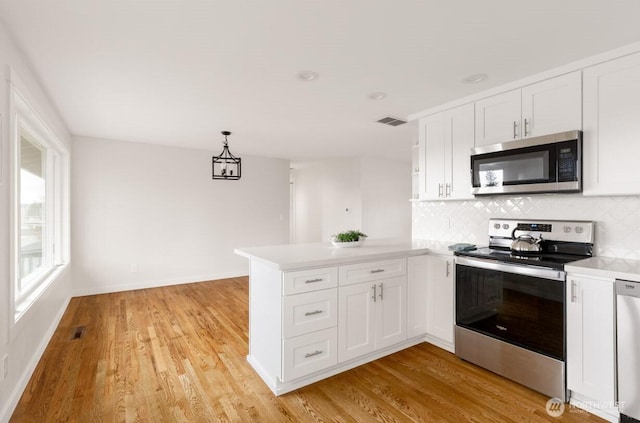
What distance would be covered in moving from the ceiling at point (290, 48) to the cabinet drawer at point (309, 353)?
1.94m

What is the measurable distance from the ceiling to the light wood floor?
2277 millimetres

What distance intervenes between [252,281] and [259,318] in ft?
0.97

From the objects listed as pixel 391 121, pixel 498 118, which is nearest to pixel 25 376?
pixel 391 121

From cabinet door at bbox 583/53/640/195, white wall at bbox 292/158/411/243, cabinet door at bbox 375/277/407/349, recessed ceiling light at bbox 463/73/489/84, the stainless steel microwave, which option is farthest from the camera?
white wall at bbox 292/158/411/243

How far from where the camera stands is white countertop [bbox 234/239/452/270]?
211 centimetres

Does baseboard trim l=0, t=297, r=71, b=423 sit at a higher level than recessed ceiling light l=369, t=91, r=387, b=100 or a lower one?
lower

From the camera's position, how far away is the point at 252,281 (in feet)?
8.31

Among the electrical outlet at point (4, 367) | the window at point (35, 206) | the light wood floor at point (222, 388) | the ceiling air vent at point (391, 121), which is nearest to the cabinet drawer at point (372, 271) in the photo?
the light wood floor at point (222, 388)

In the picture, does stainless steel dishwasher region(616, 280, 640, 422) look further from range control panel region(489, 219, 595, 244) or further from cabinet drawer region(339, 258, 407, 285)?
cabinet drawer region(339, 258, 407, 285)

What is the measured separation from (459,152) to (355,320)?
1.82 m

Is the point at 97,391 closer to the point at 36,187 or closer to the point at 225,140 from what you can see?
the point at 36,187

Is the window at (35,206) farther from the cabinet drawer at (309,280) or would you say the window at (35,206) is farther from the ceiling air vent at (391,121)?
the ceiling air vent at (391,121)

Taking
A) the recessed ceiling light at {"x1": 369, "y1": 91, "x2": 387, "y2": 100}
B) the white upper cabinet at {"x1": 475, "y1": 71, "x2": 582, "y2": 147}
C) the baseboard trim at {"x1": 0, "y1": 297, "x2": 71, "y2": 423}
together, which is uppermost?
the recessed ceiling light at {"x1": 369, "y1": 91, "x2": 387, "y2": 100}

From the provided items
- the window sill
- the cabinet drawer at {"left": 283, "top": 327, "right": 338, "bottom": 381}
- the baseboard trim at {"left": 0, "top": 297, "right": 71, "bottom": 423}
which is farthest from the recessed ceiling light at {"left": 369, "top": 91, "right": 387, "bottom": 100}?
the baseboard trim at {"left": 0, "top": 297, "right": 71, "bottom": 423}
